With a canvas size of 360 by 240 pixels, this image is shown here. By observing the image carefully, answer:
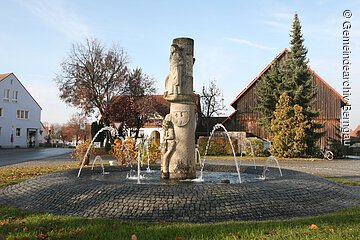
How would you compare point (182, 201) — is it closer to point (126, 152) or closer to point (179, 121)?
point (179, 121)

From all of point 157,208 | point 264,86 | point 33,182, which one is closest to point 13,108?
point 264,86

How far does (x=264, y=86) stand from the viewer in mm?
37156

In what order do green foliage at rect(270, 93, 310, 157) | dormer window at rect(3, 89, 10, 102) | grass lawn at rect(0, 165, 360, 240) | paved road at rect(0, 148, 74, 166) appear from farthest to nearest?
dormer window at rect(3, 89, 10, 102) < green foliage at rect(270, 93, 310, 157) < paved road at rect(0, 148, 74, 166) < grass lawn at rect(0, 165, 360, 240)

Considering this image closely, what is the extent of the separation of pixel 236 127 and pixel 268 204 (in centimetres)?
3557

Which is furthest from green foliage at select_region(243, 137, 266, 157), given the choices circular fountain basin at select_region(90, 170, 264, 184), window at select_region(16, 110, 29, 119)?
window at select_region(16, 110, 29, 119)

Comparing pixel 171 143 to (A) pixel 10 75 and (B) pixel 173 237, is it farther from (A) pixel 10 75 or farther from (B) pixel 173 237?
(A) pixel 10 75

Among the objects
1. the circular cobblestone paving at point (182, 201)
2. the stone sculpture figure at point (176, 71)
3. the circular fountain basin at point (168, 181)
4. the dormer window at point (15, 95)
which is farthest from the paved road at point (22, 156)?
the dormer window at point (15, 95)

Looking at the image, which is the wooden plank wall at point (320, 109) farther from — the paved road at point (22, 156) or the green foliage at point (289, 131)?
the paved road at point (22, 156)

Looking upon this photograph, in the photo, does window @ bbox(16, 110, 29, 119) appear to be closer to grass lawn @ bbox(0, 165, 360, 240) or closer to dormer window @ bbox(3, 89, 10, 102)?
dormer window @ bbox(3, 89, 10, 102)

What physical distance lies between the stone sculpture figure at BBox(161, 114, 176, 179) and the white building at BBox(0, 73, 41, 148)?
46688mm

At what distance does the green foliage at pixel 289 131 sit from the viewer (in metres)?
31.6

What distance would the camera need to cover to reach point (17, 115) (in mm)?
53000

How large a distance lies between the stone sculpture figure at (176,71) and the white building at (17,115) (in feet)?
154

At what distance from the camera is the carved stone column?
9859mm
